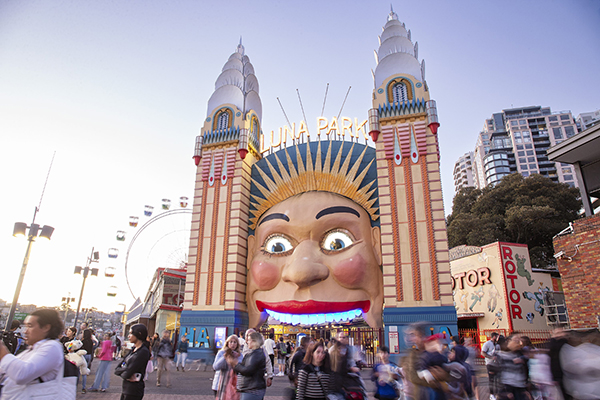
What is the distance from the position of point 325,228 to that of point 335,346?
1164cm

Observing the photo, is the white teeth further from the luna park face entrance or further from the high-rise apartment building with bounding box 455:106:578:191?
the high-rise apartment building with bounding box 455:106:578:191

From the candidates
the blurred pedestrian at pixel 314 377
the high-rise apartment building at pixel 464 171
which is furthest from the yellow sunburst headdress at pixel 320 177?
the high-rise apartment building at pixel 464 171

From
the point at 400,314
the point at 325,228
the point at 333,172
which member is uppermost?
the point at 333,172

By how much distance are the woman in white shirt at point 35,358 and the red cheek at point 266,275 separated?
13450 mm

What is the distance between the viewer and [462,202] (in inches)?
1752

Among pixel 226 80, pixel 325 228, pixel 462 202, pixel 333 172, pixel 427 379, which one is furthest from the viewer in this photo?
pixel 462 202

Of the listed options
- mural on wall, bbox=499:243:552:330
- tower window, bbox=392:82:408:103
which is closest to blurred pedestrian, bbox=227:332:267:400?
tower window, bbox=392:82:408:103

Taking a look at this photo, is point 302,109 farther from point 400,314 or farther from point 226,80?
point 400,314

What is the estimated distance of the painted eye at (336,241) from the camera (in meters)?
16.8

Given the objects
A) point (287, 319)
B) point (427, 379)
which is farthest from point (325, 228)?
point (427, 379)

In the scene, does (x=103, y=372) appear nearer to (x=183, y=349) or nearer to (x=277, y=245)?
(x=183, y=349)

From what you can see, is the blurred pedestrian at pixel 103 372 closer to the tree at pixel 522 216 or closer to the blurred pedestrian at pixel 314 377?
the blurred pedestrian at pixel 314 377

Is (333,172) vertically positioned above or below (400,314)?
above

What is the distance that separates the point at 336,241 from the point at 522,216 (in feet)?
81.2
